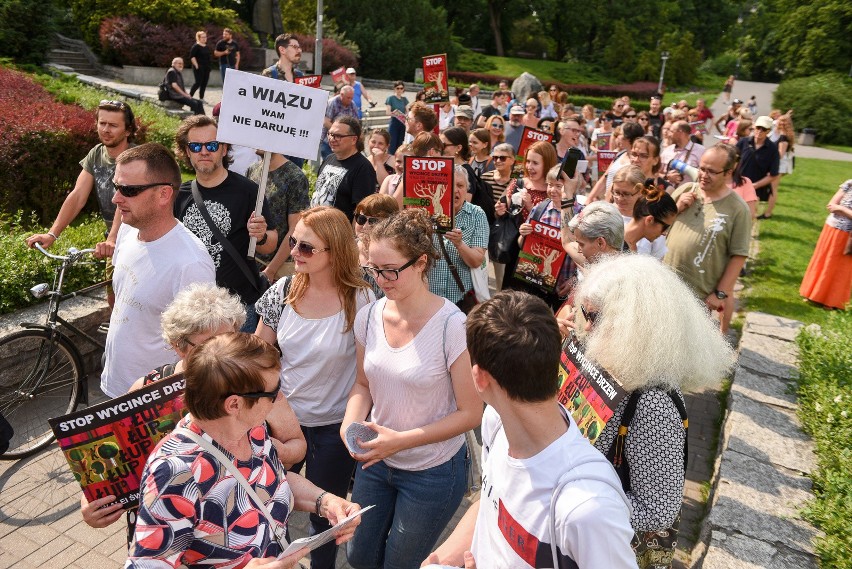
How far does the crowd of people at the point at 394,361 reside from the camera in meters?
1.86

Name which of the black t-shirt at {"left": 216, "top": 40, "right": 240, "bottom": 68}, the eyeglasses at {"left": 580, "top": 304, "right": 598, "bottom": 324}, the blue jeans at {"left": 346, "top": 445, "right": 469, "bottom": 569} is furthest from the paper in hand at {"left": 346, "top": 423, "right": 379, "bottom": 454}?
the black t-shirt at {"left": 216, "top": 40, "right": 240, "bottom": 68}

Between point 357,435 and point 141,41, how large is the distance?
22252 millimetres

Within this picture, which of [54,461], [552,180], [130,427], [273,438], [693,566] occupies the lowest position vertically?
[54,461]

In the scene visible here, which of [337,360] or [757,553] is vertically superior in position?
[337,360]

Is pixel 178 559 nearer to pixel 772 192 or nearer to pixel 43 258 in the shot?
pixel 43 258

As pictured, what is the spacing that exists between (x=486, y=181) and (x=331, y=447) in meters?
4.25

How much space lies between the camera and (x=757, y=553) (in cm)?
302

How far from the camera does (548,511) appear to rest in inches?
67.5

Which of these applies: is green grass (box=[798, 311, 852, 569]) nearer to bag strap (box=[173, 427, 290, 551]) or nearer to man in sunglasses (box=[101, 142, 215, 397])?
bag strap (box=[173, 427, 290, 551])

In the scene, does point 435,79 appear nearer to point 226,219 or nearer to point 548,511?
point 226,219

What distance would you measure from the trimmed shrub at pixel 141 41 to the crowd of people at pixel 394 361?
18554mm

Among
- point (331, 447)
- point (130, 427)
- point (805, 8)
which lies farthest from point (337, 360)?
point (805, 8)

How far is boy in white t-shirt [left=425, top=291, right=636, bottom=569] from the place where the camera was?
1604 mm

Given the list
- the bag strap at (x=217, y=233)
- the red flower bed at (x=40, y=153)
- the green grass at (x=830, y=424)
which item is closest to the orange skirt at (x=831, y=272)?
the green grass at (x=830, y=424)
